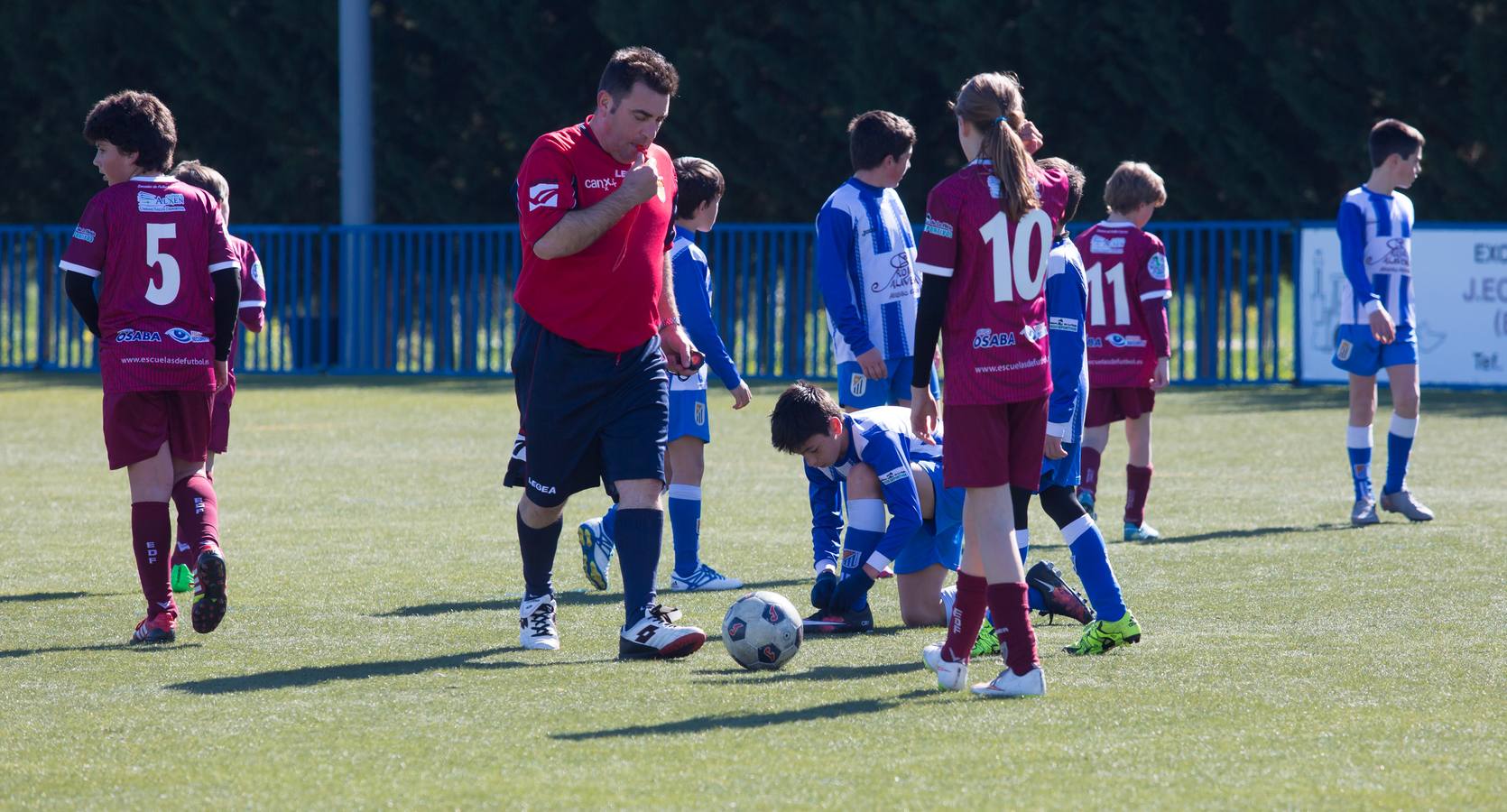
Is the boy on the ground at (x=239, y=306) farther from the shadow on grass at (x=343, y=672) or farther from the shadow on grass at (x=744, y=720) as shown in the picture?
the shadow on grass at (x=744, y=720)

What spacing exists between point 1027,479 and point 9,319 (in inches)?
816

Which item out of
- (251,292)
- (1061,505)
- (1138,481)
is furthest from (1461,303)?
(251,292)

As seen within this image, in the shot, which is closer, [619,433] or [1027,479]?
[1027,479]

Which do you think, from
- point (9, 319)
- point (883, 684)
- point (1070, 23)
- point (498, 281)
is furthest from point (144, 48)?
point (883, 684)

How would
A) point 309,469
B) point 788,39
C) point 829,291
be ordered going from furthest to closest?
point 788,39 < point 309,469 < point 829,291

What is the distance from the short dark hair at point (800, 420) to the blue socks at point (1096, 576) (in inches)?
37.8

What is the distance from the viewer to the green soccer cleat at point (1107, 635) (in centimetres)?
610

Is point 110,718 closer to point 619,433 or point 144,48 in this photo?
point 619,433

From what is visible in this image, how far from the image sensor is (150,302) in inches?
260

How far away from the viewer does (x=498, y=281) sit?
2270cm

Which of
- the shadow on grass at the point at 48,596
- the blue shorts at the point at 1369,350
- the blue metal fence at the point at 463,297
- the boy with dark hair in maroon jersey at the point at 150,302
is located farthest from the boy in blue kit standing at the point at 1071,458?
the blue metal fence at the point at 463,297

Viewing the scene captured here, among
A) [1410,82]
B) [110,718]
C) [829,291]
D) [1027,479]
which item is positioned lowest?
[110,718]

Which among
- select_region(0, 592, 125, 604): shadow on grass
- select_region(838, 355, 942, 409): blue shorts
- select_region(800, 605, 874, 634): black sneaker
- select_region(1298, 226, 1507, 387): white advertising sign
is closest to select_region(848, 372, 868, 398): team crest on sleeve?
select_region(838, 355, 942, 409): blue shorts

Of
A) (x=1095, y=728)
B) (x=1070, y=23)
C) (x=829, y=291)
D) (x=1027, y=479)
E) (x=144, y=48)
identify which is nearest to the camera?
(x=1095, y=728)
